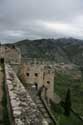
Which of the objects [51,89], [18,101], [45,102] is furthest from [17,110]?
[51,89]

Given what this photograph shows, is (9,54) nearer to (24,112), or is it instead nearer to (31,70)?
(31,70)

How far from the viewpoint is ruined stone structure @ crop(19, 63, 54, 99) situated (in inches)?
1084

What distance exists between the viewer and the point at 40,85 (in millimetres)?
28469

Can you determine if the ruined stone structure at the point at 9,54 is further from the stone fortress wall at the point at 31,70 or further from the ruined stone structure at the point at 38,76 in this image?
the ruined stone structure at the point at 38,76

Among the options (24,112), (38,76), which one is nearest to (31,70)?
(38,76)

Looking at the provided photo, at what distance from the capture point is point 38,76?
2830 cm

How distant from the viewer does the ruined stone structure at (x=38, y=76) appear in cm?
2753

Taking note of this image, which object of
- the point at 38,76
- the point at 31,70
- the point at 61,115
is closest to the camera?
the point at 31,70

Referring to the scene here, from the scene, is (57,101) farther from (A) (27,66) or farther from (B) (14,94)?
(B) (14,94)

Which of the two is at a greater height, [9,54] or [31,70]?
[9,54]

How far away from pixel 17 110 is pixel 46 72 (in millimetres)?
23354

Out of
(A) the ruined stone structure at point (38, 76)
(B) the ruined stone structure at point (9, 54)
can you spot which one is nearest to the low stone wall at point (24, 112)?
(A) the ruined stone structure at point (38, 76)

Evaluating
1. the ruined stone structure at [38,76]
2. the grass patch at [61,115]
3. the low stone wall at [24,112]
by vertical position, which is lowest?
the grass patch at [61,115]

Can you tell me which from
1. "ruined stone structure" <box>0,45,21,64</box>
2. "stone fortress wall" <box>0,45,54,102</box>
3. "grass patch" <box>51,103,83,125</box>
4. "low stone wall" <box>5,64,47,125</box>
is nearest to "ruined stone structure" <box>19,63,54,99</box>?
"stone fortress wall" <box>0,45,54,102</box>
